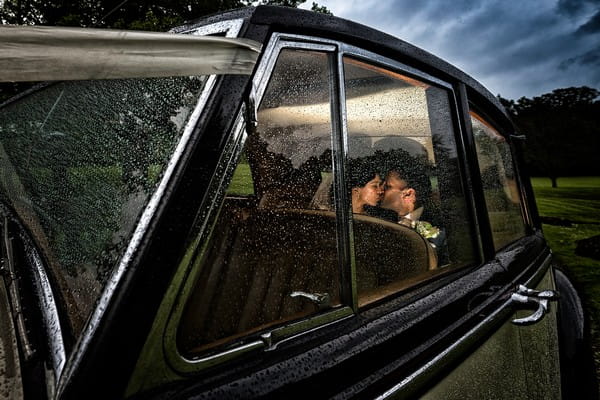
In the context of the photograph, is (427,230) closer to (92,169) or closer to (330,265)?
(330,265)

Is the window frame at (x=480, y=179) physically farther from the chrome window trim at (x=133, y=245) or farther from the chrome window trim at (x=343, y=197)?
the chrome window trim at (x=133, y=245)

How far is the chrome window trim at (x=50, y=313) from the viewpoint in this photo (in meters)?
0.74

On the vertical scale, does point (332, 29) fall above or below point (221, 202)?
above

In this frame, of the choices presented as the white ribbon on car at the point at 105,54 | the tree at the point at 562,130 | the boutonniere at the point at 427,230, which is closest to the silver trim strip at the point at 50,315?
the white ribbon on car at the point at 105,54

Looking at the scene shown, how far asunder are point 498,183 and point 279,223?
1526 millimetres

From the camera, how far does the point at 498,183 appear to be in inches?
81.6

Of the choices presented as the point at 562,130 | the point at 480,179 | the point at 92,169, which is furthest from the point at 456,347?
Result: the point at 562,130

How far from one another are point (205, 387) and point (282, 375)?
0.54ft

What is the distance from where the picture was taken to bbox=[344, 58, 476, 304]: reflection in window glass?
48.8 inches

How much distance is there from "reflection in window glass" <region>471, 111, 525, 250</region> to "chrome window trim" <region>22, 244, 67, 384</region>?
5.63ft

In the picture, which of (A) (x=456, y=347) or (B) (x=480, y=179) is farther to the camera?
(B) (x=480, y=179)

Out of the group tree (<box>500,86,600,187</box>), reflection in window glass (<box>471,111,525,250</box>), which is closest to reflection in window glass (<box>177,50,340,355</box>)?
reflection in window glass (<box>471,111,525,250</box>)

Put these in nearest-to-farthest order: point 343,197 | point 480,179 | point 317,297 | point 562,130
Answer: point 317,297
point 343,197
point 480,179
point 562,130

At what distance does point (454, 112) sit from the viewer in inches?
65.9
